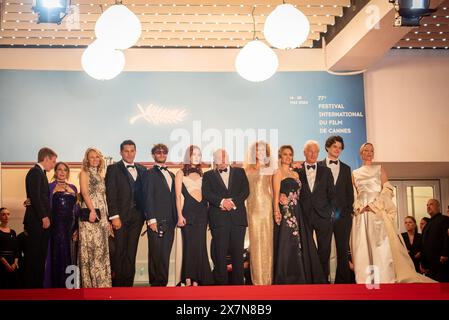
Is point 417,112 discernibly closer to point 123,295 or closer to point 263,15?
point 263,15

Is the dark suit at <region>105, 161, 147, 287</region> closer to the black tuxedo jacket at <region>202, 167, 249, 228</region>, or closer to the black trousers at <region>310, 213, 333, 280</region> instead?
the black tuxedo jacket at <region>202, 167, 249, 228</region>

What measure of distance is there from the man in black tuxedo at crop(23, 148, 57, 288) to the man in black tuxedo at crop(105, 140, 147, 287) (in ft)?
2.14

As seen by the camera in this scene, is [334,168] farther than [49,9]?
Yes

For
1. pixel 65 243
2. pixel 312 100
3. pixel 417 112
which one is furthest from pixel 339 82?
pixel 65 243

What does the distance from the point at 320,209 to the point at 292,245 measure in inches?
19.0

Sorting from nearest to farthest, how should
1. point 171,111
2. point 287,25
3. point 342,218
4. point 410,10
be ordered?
point 410,10
point 287,25
point 342,218
point 171,111

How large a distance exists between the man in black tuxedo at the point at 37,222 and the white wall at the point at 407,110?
4.16m

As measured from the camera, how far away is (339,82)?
920cm

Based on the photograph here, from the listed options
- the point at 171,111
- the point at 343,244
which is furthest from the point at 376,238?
the point at 171,111

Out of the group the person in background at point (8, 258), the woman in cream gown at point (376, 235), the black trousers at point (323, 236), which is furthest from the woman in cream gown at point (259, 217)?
the person in background at point (8, 258)

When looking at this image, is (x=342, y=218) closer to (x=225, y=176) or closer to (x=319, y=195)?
(x=319, y=195)

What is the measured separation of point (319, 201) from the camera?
7387 millimetres

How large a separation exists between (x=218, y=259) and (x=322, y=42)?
352cm

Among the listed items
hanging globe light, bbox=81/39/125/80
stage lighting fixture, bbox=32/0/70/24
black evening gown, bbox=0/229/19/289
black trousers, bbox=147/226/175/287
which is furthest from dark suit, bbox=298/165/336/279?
black evening gown, bbox=0/229/19/289
